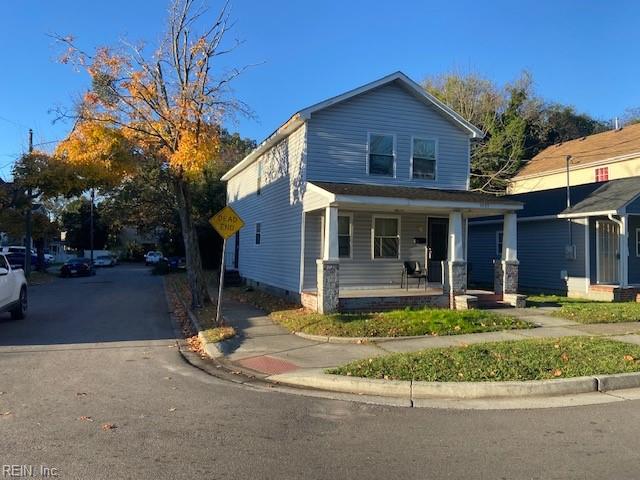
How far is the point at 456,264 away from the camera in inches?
575

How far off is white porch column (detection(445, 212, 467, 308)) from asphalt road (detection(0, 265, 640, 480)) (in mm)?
7795

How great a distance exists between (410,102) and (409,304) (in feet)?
21.5

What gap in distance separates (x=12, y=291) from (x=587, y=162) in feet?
95.3

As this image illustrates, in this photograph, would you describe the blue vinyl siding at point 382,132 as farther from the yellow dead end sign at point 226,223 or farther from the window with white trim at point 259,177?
the window with white trim at point 259,177

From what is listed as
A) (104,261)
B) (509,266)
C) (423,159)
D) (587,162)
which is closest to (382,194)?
(423,159)

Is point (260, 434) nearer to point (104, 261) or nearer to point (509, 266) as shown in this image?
point (509, 266)

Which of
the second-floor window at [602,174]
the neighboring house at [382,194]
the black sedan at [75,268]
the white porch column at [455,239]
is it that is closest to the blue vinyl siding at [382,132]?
the neighboring house at [382,194]

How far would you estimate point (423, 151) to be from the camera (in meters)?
17.1

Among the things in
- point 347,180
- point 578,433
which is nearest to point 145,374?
point 578,433

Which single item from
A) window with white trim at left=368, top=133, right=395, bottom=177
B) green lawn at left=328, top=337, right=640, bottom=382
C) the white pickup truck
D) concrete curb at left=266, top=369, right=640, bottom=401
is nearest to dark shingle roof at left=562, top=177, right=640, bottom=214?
window with white trim at left=368, top=133, right=395, bottom=177

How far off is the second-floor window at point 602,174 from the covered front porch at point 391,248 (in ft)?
55.1

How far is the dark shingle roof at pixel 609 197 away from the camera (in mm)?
16773

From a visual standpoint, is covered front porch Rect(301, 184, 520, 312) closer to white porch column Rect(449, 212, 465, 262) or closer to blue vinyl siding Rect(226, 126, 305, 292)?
white porch column Rect(449, 212, 465, 262)

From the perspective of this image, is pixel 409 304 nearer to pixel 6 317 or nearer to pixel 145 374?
pixel 145 374
